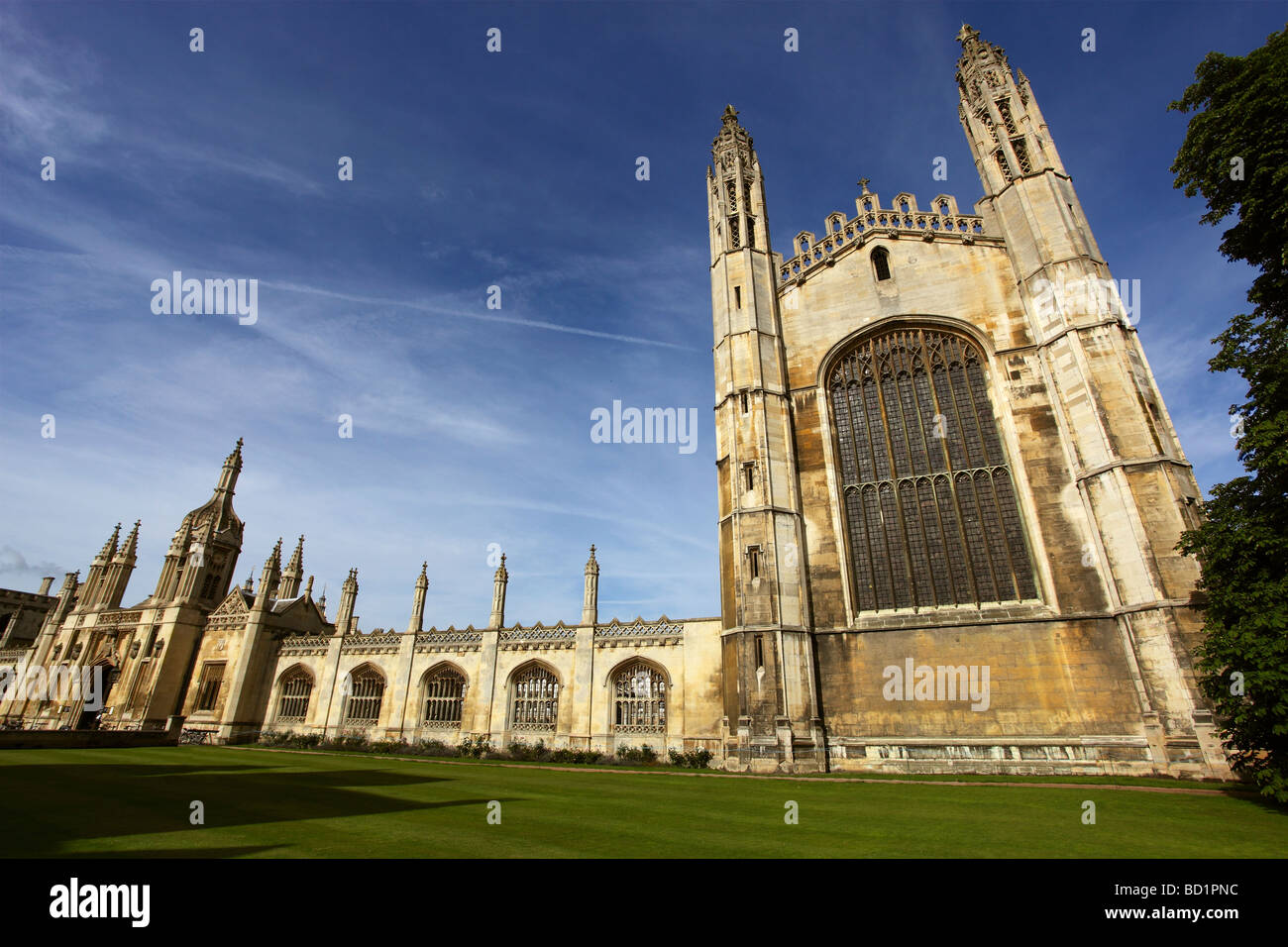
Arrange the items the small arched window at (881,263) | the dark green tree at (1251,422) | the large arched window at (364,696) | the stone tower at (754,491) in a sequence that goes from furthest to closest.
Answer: the large arched window at (364,696) < the small arched window at (881,263) < the stone tower at (754,491) < the dark green tree at (1251,422)

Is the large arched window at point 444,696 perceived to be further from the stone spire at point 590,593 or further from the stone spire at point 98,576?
the stone spire at point 98,576

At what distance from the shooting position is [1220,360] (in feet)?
38.7

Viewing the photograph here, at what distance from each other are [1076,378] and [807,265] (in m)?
11.0

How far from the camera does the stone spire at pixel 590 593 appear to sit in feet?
81.8

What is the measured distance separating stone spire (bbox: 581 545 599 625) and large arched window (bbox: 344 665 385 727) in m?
11.4

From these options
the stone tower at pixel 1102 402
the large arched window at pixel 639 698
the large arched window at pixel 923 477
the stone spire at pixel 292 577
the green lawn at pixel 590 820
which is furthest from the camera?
the stone spire at pixel 292 577

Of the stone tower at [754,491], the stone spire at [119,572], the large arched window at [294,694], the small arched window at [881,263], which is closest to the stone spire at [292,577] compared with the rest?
the large arched window at [294,694]

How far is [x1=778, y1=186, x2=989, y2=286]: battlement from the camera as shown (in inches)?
900

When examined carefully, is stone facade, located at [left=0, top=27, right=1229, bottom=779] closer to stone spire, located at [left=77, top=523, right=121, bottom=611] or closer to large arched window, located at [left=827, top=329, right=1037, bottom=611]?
large arched window, located at [left=827, top=329, right=1037, bottom=611]

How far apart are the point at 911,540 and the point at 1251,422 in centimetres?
917

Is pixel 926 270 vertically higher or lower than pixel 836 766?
higher

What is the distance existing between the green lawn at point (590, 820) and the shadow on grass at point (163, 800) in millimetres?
31
